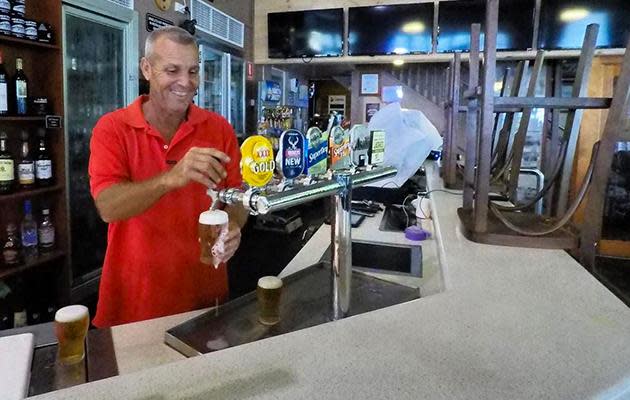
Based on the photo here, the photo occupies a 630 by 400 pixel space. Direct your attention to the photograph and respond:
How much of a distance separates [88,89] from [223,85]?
209 cm

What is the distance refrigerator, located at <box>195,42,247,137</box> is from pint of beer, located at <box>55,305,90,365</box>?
4.17m

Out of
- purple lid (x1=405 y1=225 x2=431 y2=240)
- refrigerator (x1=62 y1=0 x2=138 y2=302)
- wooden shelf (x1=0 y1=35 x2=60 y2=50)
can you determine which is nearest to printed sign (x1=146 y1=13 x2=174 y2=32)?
refrigerator (x1=62 y1=0 x2=138 y2=302)

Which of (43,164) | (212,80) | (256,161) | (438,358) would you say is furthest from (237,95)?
(438,358)

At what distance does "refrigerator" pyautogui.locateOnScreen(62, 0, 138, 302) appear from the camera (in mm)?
3400

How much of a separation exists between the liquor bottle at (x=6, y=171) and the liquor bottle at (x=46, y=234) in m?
0.36

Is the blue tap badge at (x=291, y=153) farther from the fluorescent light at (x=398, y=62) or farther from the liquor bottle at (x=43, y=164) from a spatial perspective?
the fluorescent light at (x=398, y=62)

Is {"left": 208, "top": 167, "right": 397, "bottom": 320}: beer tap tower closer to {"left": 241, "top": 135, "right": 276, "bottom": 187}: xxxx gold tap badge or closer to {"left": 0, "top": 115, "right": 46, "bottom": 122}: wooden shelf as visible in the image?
{"left": 241, "top": 135, "right": 276, "bottom": 187}: xxxx gold tap badge

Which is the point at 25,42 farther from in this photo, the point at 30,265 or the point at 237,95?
the point at 237,95

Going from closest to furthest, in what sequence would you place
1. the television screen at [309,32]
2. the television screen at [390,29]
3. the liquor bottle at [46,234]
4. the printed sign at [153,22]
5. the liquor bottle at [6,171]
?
the liquor bottle at [6,171] → the liquor bottle at [46,234] → the printed sign at [153,22] → the television screen at [390,29] → the television screen at [309,32]

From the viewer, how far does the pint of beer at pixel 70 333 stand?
0.89 metres

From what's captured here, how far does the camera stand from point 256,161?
75cm

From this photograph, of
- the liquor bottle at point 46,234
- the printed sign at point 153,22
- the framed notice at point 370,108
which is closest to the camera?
the liquor bottle at point 46,234

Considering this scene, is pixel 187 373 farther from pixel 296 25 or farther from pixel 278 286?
pixel 296 25

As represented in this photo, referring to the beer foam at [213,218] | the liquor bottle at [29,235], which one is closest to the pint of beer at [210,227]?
the beer foam at [213,218]
